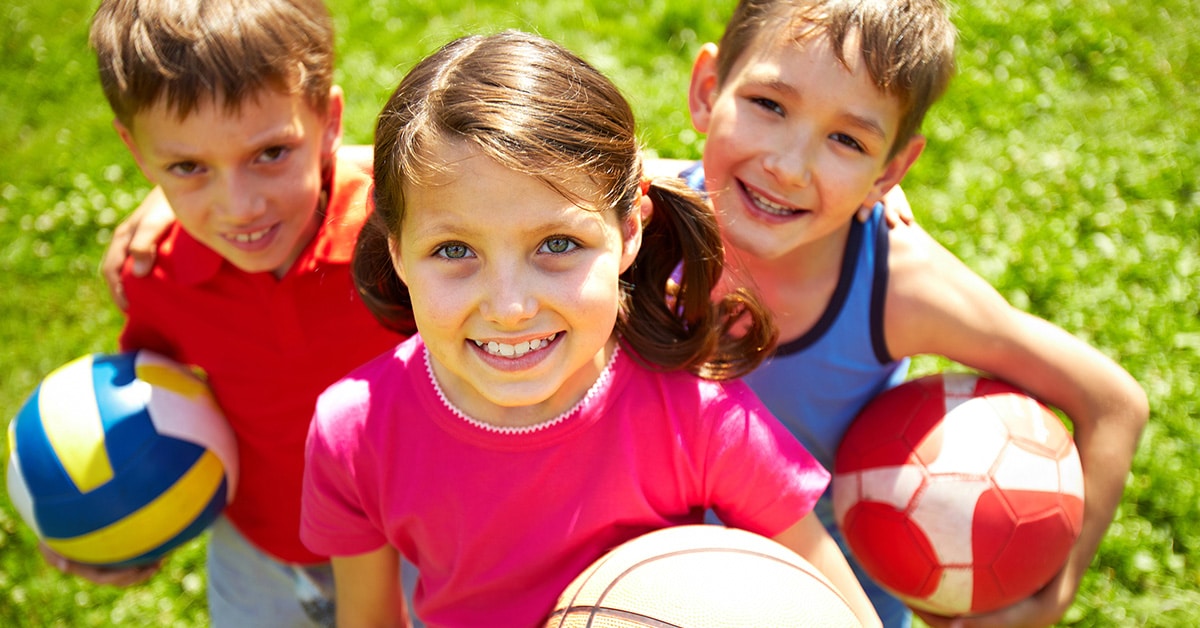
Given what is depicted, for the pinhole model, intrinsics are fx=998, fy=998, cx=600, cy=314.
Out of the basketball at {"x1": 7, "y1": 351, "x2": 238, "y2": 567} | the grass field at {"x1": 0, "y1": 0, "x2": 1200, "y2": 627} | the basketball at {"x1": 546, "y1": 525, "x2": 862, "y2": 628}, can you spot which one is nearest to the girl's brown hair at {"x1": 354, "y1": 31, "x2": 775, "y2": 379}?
the basketball at {"x1": 546, "y1": 525, "x2": 862, "y2": 628}

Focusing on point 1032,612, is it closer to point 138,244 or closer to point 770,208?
point 770,208

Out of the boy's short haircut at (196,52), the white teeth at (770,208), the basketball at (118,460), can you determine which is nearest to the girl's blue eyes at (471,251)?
the white teeth at (770,208)

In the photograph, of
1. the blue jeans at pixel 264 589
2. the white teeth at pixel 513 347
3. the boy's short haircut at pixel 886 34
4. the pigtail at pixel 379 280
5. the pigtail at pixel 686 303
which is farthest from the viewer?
the blue jeans at pixel 264 589

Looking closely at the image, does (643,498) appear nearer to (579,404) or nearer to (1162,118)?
(579,404)

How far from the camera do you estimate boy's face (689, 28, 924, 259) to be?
251 centimetres

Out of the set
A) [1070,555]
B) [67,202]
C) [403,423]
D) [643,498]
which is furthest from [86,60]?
[1070,555]

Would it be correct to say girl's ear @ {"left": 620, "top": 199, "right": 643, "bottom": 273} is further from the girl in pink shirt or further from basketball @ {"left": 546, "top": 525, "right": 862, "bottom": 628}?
basketball @ {"left": 546, "top": 525, "right": 862, "bottom": 628}

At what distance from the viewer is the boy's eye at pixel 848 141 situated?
8.46 ft

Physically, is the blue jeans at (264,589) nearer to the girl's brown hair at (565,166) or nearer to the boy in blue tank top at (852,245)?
the girl's brown hair at (565,166)

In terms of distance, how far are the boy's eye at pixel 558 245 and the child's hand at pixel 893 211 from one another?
126 centimetres

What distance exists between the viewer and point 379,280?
94.6 inches

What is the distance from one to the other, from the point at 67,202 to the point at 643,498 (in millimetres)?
4390

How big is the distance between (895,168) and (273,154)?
1724 millimetres

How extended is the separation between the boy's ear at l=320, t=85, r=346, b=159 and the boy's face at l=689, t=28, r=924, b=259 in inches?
44.1
